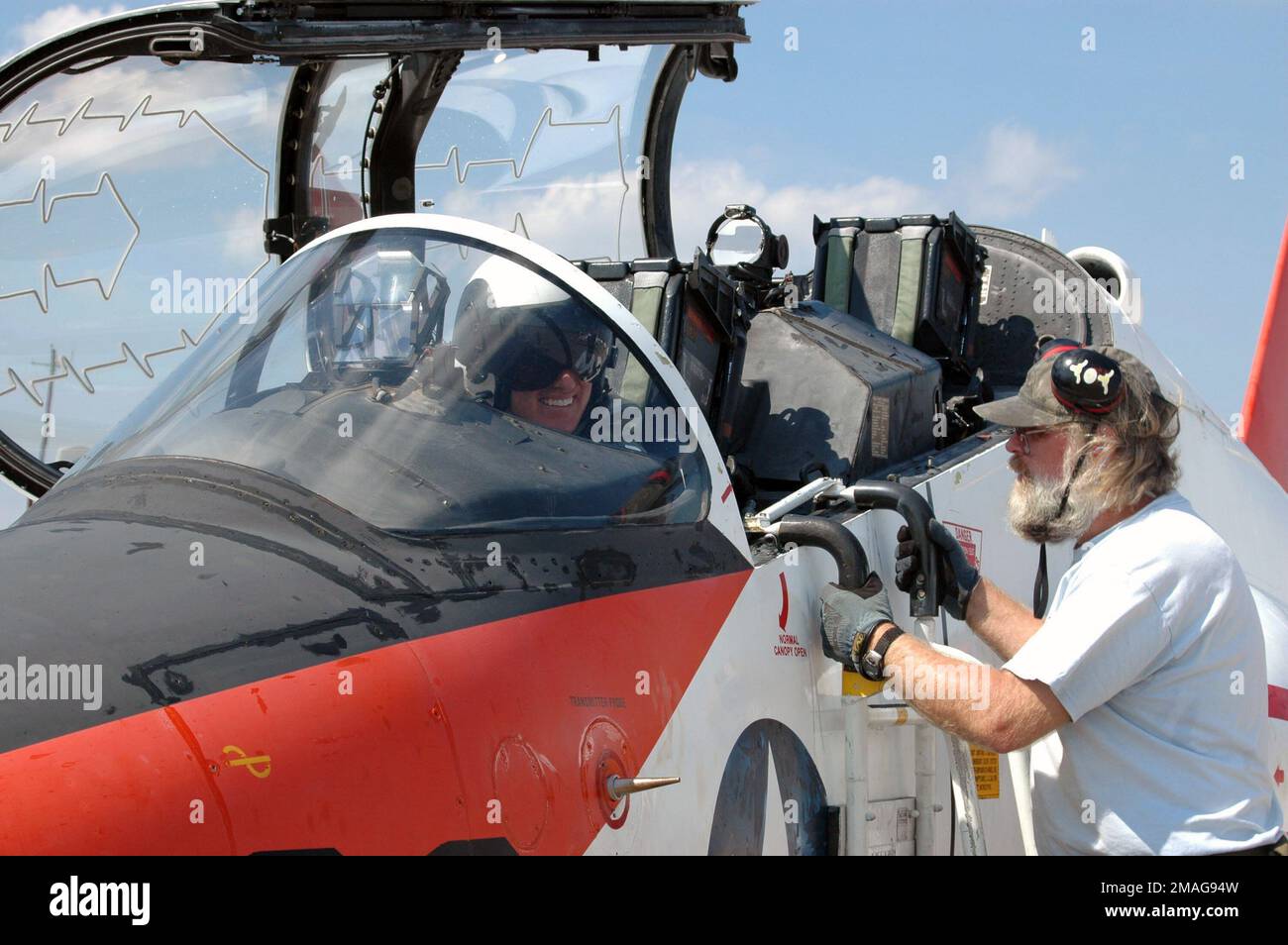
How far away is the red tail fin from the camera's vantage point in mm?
9016

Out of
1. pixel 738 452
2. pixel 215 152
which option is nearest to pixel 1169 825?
pixel 738 452

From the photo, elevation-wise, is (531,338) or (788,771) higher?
(531,338)

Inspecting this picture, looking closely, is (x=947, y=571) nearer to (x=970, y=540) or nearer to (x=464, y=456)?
(x=970, y=540)

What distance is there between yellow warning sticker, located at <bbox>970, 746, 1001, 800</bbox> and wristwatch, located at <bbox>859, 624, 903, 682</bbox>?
2.95 feet

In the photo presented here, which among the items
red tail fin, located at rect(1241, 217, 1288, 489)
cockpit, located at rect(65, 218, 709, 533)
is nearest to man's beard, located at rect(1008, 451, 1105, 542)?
cockpit, located at rect(65, 218, 709, 533)

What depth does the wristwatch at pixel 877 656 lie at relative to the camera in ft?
9.76

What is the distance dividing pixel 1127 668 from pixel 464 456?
141 centimetres

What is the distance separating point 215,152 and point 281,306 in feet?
7.94

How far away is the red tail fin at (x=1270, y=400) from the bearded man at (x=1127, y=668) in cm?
679

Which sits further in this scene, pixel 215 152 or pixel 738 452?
pixel 215 152

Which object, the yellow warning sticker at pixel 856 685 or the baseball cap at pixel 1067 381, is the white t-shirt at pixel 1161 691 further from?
the yellow warning sticker at pixel 856 685

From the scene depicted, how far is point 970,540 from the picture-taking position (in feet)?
13.7

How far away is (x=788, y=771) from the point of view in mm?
3131
